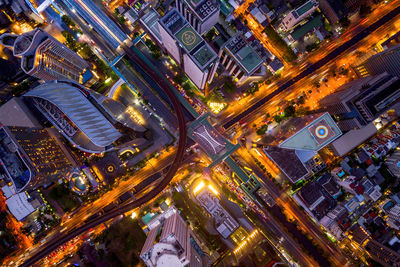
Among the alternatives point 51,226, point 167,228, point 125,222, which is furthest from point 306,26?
point 51,226

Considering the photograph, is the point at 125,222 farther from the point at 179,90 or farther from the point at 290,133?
the point at 290,133

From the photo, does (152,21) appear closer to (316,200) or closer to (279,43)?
(279,43)

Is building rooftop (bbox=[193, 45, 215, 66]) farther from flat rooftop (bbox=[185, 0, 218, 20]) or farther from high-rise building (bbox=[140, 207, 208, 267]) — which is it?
high-rise building (bbox=[140, 207, 208, 267])

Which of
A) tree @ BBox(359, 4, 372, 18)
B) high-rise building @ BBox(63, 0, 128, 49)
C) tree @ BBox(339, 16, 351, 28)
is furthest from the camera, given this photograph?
high-rise building @ BBox(63, 0, 128, 49)

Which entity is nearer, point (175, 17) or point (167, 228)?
point (175, 17)

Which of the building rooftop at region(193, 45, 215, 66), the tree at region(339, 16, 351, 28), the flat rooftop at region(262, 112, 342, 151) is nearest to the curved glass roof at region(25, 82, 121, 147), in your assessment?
the building rooftop at region(193, 45, 215, 66)

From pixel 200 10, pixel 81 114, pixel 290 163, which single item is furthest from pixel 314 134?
pixel 81 114

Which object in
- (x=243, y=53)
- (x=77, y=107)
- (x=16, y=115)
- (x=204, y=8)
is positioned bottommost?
(x=243, y=53)
